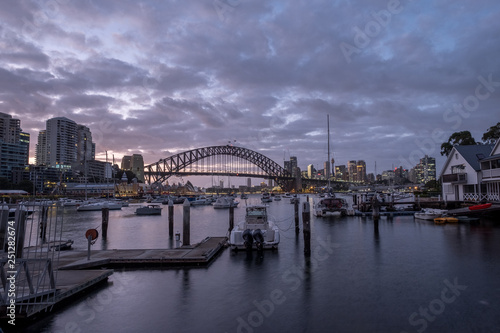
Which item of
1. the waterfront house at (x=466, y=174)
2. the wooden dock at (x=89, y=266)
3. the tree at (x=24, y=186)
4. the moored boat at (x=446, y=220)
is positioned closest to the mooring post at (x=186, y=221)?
the wooden dock at (x=89, y=266)

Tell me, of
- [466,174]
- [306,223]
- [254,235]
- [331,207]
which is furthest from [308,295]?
[466,174]

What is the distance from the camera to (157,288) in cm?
1478

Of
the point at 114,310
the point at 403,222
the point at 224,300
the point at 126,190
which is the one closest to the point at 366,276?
the point at 224,300

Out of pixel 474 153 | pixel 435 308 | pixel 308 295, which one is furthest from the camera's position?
pixel 474 153

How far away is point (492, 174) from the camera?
126 ft

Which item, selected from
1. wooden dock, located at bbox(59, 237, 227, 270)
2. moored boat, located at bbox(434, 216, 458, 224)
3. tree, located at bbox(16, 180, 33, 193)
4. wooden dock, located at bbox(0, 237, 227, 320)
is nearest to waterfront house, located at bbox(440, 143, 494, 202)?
moored boat, located at bbox(434, 216, 458, 224)

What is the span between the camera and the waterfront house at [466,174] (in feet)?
136

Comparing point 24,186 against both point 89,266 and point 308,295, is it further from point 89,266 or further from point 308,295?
point 308,295

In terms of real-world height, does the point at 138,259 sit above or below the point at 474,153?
below

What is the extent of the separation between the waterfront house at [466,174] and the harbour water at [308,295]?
2031 cm

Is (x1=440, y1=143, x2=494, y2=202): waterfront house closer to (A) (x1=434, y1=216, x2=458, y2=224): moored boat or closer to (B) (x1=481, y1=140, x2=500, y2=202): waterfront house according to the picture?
(B) (x1=481, y1=140, x2=500, y2=202): waterfront house

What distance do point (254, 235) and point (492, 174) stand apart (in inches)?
1260

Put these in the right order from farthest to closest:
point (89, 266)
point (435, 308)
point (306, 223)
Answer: point (306, 223) < point (89, 266) < point (435, 308)

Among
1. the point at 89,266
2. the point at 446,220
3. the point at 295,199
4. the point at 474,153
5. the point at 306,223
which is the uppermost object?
the point at 474,153
